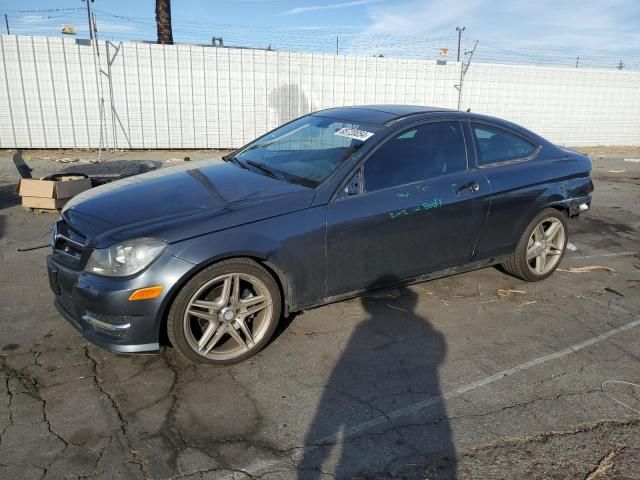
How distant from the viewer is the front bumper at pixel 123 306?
10.1ft

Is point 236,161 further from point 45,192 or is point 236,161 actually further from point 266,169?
point 45,192

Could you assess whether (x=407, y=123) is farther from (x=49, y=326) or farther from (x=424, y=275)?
(x=49, y=326)

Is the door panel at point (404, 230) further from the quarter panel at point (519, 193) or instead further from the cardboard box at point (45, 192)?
the cardboard box at point (45, 192)

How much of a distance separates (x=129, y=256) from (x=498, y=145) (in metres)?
3.36

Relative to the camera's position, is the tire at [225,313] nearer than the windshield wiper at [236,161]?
Yes

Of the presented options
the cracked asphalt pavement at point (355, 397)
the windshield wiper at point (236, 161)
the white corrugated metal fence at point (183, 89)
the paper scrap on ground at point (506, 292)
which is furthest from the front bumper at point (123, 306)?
the white corrugated metal fence at point (183, 89)

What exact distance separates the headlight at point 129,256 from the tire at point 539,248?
3.35 m

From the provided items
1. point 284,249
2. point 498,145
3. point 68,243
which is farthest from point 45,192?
point 498,145

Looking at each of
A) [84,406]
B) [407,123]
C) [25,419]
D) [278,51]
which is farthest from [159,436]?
[278,51]

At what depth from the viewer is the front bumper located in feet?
10.1

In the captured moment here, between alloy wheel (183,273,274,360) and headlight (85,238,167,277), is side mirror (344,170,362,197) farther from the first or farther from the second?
headlight (85,238,167,277)

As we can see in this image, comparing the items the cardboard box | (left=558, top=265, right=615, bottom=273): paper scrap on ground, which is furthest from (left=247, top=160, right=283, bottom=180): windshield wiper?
the cardboard box

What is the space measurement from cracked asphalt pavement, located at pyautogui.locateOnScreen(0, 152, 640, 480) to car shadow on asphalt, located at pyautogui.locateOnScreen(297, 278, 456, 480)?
0.03ft

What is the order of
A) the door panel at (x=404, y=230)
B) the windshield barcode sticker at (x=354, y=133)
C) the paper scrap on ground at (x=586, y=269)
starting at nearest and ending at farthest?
the door panel at (x=404, y=230), the windshield barcode sticker at (x=354, y=133), the paper scrap on ground at (x=586, y=269)
